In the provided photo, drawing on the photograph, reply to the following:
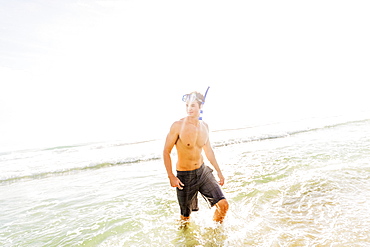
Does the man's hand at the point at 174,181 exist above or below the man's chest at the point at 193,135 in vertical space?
below

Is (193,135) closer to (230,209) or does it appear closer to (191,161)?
(191,161)

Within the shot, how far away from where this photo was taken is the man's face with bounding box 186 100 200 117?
3885 mm

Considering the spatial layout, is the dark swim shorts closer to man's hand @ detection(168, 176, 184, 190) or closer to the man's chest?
man's hand @ detection(168, 176, 184, 190)

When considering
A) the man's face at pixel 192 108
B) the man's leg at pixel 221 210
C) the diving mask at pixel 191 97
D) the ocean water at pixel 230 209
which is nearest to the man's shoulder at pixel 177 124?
the man's face at pixel 192 108

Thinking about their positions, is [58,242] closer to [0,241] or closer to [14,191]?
[0,241]

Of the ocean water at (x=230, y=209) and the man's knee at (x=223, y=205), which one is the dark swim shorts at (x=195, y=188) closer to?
the man's knee at (x=223, y=205)

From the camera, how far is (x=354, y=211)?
4008mm

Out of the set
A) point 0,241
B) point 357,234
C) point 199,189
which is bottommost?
point 357,234

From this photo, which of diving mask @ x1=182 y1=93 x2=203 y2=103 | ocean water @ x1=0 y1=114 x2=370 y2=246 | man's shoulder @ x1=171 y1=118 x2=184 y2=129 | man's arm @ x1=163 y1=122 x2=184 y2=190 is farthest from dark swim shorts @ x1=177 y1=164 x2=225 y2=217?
diving mask @ x1=182 y1=93 x2=203 y2=103

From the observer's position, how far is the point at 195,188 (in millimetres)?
4004

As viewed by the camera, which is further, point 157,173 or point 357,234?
point 157,173

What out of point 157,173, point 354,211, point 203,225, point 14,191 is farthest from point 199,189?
point 14,191

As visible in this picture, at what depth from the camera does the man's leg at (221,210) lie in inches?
155

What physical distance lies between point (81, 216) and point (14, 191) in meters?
5.12
